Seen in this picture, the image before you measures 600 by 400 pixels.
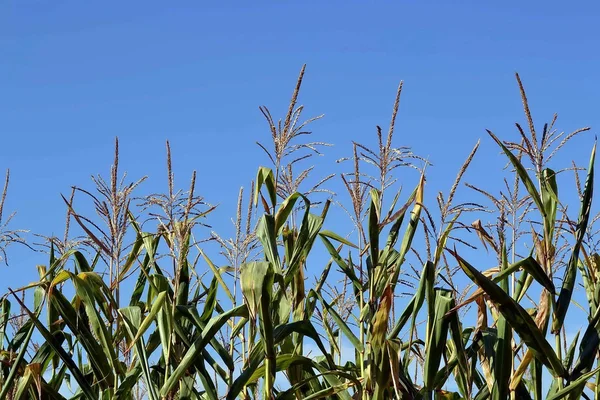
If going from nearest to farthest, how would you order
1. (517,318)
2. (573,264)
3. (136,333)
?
1. (517,318)
2. (573,264)
3. (136,333)

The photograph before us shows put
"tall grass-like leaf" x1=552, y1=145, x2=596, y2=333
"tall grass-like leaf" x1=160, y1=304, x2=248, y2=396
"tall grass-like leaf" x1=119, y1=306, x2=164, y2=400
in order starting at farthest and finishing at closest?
"tall grass-like leaf" x1=119, y1=306, x2=164, y2=400 < "tall grass-like leaf" x1=160, y1=304, x2=248, y2=396 < "tall grass-like leaf" x1=552, y1=145, x2=596, y2=333

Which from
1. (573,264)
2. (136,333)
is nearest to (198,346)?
(136,333)

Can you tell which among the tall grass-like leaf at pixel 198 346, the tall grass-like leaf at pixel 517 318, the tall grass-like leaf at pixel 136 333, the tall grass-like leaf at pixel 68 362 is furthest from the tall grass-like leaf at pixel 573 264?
the tall grass-like leaf at pixel 68 362

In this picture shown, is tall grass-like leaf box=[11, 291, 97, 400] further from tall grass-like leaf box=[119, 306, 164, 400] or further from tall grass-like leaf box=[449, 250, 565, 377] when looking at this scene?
tall grass-like leaf box=[449, 250, 565, 377]

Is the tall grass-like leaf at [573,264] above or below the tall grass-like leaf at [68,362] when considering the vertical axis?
below

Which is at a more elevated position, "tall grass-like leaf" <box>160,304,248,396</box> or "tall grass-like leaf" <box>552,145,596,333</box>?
"tall grass-like leaf" <box>160,304,248,396</box>

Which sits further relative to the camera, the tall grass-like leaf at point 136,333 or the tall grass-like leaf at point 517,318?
the tall grass-like leaf at point 136,333

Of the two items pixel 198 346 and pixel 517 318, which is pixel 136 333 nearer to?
pixel 198 346

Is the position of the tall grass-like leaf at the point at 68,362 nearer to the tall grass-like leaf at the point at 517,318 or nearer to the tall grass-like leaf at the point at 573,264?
the tall grass-like leaf at the point at 517,318

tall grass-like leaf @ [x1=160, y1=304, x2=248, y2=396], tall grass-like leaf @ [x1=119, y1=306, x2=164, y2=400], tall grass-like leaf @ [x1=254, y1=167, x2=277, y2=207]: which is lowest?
tall grass-like leaf @ [x1=160, y1=304, x2=248, y2=396]

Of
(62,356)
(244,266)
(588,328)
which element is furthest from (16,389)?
(588,328)

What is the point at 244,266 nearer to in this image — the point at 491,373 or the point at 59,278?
the point at 59,278

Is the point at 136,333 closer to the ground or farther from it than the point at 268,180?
closer to the ground

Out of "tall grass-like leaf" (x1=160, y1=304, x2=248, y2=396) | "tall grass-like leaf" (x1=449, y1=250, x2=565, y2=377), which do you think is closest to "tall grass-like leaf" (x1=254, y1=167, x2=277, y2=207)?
"tall grass-like leaf" (x1=160, y1=304, x2=248, y2=396)
